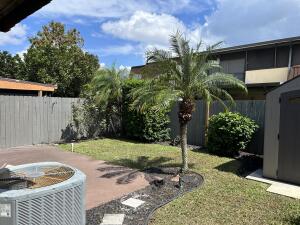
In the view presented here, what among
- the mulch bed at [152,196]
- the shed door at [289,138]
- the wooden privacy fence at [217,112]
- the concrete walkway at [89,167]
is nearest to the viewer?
the mulch bed at [152,196]

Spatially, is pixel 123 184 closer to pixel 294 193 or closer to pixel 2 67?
pixel 294 193

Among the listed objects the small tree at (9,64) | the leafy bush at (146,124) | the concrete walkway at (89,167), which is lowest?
the concrete walkway at (89,167)

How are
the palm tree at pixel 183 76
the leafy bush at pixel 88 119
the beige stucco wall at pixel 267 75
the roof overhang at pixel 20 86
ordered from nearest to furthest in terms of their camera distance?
the palm tree at pixel 183 76, the leafy bush at pixel 88 119, the roof overhang at pixel 20 86, the beige stucco wall at pixel 267 75

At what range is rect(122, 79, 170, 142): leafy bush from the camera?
13211 millimetres

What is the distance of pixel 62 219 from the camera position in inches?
133

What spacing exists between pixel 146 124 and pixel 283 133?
6.87 meters

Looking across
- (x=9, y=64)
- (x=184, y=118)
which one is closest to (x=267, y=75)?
(x=184, y=118)

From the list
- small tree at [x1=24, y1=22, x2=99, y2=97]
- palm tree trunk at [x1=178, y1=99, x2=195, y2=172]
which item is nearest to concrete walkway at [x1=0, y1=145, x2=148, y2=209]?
palm tree trunk at [x1=178, y1=99, x2=195, y2=172]

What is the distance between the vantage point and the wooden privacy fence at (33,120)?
37.5 feet

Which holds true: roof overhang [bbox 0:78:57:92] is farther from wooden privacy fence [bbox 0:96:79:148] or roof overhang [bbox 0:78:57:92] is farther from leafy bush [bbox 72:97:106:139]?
leafy bush [bbox 72:97:106:139]

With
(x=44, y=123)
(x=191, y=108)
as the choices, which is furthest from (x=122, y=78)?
(x=191, y=108)

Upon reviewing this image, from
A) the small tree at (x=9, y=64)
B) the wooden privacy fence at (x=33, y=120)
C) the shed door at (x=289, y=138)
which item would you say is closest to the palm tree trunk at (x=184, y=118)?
the shed door at (x=289, y=138)

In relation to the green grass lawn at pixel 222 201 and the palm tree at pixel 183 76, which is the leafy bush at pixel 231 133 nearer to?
the green grass lawn at pixel 222 201

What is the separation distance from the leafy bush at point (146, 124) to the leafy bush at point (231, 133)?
3279mm
